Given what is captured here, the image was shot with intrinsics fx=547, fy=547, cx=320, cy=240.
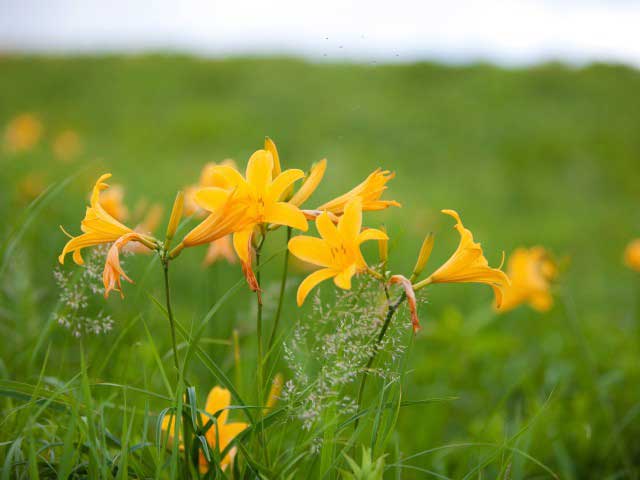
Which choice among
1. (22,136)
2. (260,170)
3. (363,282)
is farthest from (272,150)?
(22,136)

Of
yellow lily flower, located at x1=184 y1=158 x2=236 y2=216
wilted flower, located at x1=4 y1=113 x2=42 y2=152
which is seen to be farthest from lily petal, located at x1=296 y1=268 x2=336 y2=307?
wilted flower, located at x1=4 y1=113 x2=42 y2=152

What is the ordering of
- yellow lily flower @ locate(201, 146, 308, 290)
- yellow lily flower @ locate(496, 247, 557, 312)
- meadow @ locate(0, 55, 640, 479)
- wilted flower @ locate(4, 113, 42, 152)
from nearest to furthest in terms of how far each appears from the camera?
yellow lily flower @ locate(201, 146, 308, 290) < meadow @ locate(0, 55, 640, 479) < yellow lily flower @ locate(496, 247, 557, 312) < wilted flower @ locate(4, 113, 42, 152)

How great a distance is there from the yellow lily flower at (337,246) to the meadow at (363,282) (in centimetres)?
10

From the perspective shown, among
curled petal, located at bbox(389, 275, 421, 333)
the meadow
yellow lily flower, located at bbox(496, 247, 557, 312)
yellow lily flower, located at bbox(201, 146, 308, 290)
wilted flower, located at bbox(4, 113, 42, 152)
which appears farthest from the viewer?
wilted flower, located at bbox(4, 113, 42, 152)

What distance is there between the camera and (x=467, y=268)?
1050 millimetres

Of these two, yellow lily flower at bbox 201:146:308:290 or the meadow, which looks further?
the meadow

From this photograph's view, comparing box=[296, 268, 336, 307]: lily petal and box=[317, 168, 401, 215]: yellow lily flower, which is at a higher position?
box=[317, 168, 401, 215]: yellow lily flower

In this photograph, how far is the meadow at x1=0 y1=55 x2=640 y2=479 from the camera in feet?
3.76

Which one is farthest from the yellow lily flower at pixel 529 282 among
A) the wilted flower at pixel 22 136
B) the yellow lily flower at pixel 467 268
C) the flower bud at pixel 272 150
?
the wilted flower at pixel 22 136

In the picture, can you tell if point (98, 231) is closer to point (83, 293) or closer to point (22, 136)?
point (83, 293)

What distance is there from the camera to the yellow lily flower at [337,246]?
94cm

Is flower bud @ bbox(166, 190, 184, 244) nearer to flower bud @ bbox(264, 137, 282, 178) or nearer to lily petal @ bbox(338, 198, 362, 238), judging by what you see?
flower bud @ bbox(264, 137, 282, 178)

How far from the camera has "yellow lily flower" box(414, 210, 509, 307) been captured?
1024 millimetres

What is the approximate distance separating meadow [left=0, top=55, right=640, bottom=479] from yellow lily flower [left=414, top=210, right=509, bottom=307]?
9cm
